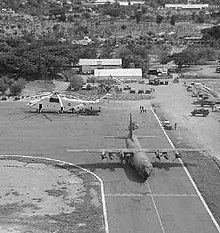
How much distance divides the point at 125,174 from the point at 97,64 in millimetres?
77784

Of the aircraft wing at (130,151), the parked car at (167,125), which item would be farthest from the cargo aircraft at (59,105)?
the aircraft wing at (130,151)

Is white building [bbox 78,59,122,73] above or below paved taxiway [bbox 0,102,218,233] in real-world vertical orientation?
above

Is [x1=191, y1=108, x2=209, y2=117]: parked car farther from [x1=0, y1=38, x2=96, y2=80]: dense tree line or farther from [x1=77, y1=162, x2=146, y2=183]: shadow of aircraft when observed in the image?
[x1=0, y1=38, x2=96, y2=80]: dense tree line

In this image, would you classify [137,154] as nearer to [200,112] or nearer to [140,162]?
[140,162]

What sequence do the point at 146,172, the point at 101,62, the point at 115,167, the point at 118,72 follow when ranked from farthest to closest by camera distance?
1. the point at 101,62
2. the point at 118,72
3. the point at 115,167
4. the point at 146,172

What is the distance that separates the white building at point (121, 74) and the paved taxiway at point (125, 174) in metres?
31.7

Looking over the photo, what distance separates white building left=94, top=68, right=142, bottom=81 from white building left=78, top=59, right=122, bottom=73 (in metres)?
6.69

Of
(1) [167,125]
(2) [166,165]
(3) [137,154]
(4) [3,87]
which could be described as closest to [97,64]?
(4) [3,87]

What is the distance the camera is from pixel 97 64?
436 feet

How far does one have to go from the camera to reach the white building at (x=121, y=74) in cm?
12311

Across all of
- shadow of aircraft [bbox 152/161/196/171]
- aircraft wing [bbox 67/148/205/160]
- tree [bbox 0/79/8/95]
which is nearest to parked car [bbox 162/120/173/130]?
aircraft wing [bbox 67/148/205/160]

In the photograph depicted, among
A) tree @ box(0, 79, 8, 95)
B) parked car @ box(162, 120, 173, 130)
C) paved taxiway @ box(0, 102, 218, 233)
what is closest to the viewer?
paved taxiway @ box(0, 102, 218, 233)

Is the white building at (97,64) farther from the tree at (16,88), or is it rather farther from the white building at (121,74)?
the tree at (16,88)

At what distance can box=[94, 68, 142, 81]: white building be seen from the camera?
123 meters
